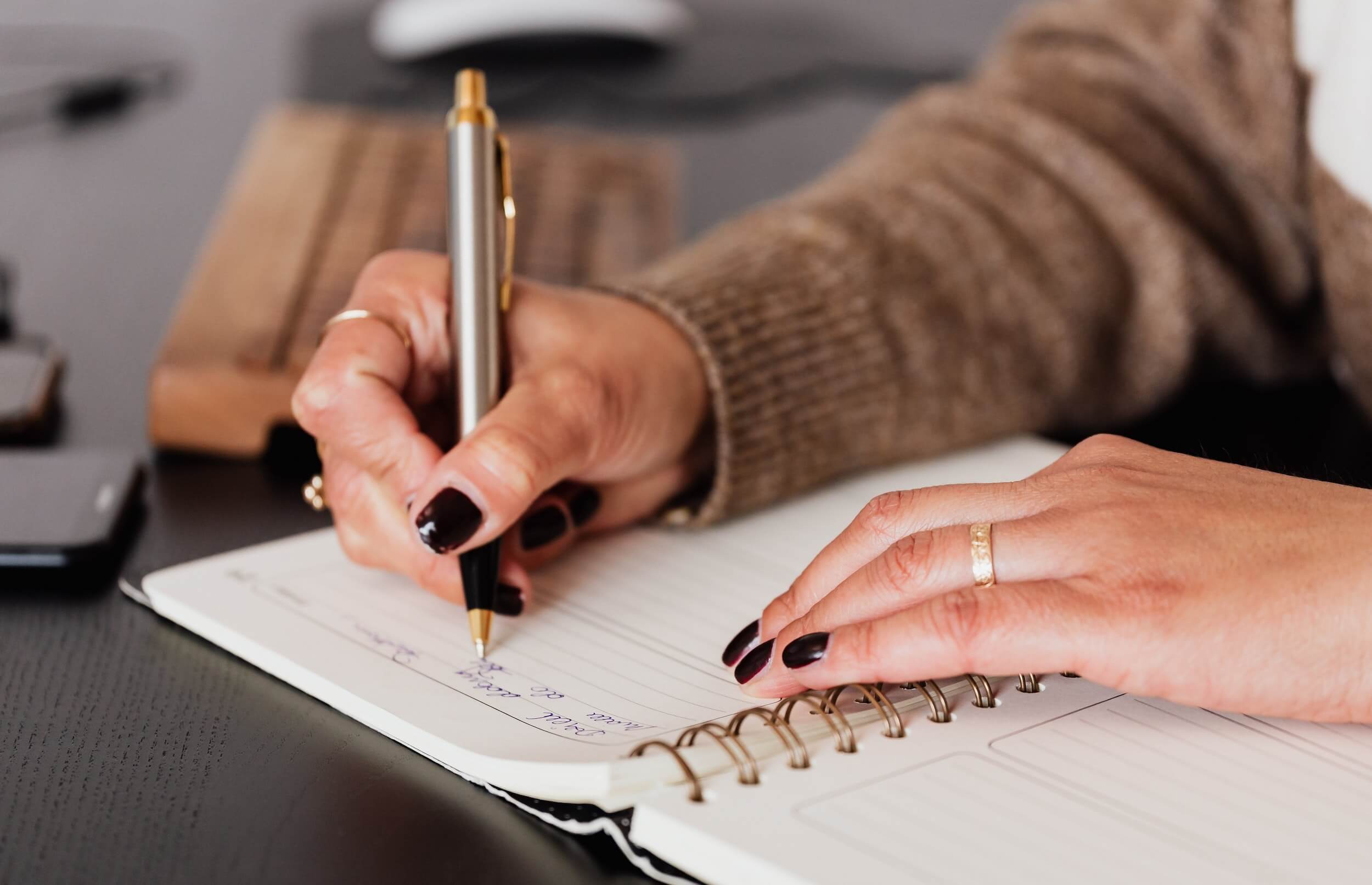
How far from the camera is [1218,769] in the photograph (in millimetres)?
432

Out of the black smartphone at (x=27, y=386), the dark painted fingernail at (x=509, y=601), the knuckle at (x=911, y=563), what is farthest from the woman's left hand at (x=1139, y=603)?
the black smartphone at (x=27, y=386)

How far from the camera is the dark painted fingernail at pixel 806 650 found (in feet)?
1.51

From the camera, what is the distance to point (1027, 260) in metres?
0.83

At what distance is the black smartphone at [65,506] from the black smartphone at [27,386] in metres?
0.05

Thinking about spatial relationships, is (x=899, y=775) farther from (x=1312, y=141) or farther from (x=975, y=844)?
(x=1312, y=141)

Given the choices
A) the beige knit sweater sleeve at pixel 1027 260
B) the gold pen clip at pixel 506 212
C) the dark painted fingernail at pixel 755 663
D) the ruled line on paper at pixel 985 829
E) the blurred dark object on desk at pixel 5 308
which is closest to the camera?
the ruled line on paper at pixel 985 829

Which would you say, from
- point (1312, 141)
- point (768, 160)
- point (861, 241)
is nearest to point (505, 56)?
point (768, 160)

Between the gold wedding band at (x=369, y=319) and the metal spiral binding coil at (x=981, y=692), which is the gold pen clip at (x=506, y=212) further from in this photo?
the metal spiral binding coil at (x=981, y=692)

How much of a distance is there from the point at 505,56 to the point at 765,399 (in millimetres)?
975

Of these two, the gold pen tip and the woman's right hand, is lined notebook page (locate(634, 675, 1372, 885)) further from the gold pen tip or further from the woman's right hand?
the gold pen tip

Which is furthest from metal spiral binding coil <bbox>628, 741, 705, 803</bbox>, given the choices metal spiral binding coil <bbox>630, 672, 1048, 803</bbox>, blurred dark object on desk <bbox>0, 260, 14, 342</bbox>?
blurred dark object on desk <bbox>0, 260, 14, 342</bbox>

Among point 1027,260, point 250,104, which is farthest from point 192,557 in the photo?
point 250,104

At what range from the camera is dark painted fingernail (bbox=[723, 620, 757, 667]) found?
1.67ft

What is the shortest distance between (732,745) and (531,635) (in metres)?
0.14
